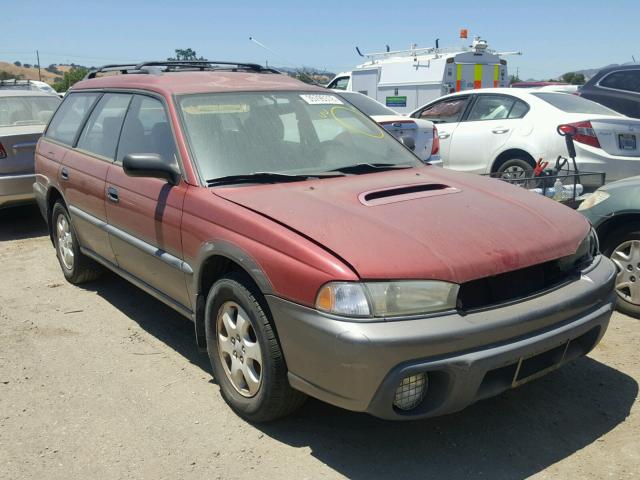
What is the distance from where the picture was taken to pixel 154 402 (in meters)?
3.66

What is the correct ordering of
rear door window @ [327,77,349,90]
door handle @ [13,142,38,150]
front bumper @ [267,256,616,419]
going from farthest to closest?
rear door window @ [327,77,349,90], door handle @ [13,142,38,150], front bumper @ [267,256,616,419]

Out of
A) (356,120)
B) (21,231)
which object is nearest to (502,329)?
(356,120)

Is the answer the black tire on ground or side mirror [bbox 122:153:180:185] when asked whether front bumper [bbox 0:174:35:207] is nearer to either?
side mirror [bbox 122:153:180:185]

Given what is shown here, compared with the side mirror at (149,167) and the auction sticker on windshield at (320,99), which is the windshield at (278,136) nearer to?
the auction sticker on windshield at (320,99)

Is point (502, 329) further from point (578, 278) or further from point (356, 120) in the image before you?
point (356, 120)

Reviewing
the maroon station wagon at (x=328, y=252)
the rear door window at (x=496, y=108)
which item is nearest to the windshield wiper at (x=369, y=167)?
the maroon station wagon at (x=328, y=252)

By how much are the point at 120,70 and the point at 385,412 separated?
3954 millimetres

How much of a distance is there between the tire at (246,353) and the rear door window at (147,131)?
101 centimetres

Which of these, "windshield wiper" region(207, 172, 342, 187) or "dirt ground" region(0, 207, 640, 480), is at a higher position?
"windshield wiper" region(207, 172, 342, 187)

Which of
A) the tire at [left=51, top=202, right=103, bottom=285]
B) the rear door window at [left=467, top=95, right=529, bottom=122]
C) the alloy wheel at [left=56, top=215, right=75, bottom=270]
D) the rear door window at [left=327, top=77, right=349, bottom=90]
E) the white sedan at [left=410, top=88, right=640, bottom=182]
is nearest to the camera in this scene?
the tire at [left=51, top=202, right=103, bottom=285]

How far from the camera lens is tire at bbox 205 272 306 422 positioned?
3070 millimetres

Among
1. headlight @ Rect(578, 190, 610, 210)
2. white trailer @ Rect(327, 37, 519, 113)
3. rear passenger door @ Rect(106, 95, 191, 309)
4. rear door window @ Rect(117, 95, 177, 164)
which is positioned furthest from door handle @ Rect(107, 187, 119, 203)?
white trailer @ Rect(327, 37, 519, 113)

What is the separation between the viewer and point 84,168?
4980mm

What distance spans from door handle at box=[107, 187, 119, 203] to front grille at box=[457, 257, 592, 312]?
8.51 feet
